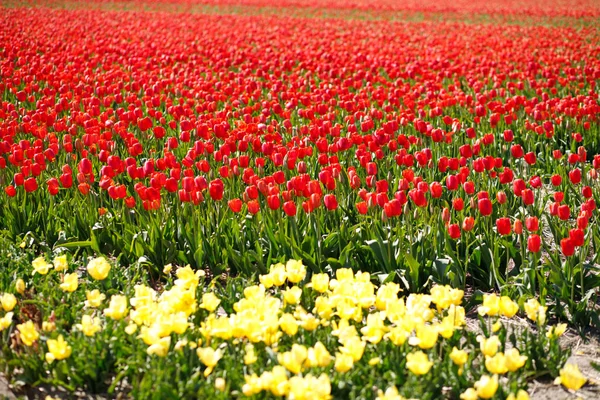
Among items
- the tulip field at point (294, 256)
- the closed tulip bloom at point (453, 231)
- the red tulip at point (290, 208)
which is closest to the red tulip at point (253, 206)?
the tulip field at point (294, 256)

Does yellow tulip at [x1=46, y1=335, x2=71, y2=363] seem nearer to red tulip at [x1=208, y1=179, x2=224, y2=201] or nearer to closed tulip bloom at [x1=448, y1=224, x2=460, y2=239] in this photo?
red tulip at [x1=208, y1=179, x2=224, y2=201]

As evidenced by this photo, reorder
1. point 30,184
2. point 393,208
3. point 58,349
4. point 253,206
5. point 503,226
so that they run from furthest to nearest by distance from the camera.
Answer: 1. point 30,184
2. point 253,206
3. point 393,208
4. point 503,226
5. point 58,349

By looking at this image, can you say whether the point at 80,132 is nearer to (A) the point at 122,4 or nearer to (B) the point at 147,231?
(B) the point at 147,231

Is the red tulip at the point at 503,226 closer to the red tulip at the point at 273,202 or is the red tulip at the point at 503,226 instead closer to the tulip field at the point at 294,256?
the tulip field at the point at 294,256

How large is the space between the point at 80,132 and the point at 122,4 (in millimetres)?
20393

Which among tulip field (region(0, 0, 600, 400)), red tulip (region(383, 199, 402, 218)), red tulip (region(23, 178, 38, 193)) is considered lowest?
tulip field (region(0, 0, 600, 400))

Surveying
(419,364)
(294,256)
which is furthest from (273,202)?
(419,364)

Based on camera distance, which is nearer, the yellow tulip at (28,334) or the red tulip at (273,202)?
the yellow tulip at (28,334)

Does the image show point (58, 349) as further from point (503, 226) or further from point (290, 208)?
point (503, 226)

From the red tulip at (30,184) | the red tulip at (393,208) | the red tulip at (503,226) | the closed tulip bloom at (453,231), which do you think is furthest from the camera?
the red tulip at (30,184)

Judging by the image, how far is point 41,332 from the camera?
9.98 feet

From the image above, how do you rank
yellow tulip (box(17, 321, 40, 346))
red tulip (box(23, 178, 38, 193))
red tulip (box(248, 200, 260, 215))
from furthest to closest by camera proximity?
red tulip (box(23, 178, 38, 193))
red tulip (box(248, 200, 260, 215))
yellow tulip (box(17, 321, 40, 346))

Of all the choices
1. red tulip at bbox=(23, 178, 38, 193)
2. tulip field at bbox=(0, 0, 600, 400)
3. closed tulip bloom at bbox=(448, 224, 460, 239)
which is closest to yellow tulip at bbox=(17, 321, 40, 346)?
tulip field at bbox=(0, 0, 600, 400)

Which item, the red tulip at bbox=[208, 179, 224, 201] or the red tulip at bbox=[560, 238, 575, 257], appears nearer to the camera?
the red tulip at bbox=[560, 238, 575, 257]
